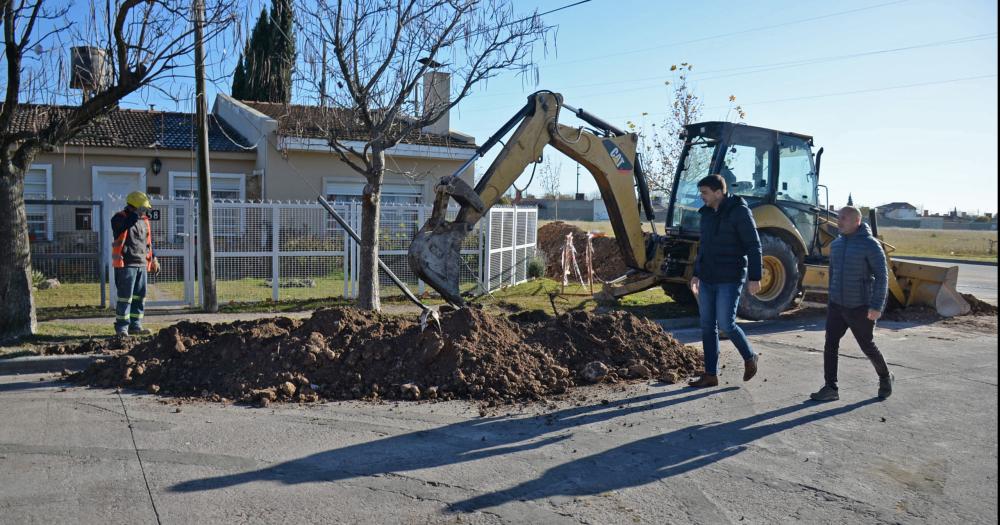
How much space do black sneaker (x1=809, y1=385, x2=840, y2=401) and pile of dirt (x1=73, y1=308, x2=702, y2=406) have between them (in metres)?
1.35

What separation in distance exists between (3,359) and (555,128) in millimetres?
6782

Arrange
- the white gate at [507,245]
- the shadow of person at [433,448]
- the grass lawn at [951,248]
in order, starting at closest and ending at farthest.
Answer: the shadow of person at [433,448] → the white gate at [507,245] → the grass lawn at [951,248]

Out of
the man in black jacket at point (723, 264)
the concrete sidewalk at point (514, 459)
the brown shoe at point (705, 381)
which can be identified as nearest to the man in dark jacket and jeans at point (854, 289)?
the concrete sidewalk at point (514, 459)

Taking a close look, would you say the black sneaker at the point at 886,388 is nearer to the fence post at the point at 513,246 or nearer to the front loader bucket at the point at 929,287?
the front loader bucket at the point at 929,287

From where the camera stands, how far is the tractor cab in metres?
11.7

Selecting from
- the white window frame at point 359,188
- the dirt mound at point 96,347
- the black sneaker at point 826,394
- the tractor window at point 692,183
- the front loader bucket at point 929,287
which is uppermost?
the white window frame at point 359,188

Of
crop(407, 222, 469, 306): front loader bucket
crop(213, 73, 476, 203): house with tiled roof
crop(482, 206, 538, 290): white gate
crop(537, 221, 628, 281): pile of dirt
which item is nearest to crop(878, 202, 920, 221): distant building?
crop(537, 221, 628, 281): pile of dirt

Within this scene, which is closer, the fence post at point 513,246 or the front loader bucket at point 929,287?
the front loader bucket at point 929,287

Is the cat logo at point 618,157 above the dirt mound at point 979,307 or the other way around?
above

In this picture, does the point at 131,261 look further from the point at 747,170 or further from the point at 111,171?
the point at 111,171

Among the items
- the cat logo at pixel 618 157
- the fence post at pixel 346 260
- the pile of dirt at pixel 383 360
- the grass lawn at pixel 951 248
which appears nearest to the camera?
the pile of dirt at pixel 383 360

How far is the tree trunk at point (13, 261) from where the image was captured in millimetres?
8703

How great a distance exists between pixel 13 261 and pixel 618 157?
777cm

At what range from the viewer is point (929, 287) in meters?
12.9
